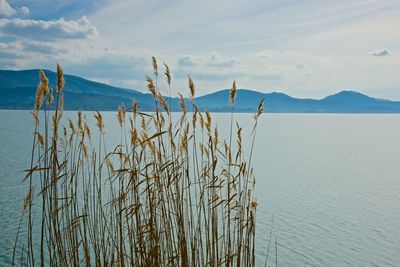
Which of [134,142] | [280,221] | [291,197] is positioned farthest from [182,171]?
[291,197]

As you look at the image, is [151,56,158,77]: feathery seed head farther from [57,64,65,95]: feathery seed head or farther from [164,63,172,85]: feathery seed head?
[57,64,65,95]: feathery seed head

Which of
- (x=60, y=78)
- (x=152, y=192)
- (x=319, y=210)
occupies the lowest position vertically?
(x=319, y=210)

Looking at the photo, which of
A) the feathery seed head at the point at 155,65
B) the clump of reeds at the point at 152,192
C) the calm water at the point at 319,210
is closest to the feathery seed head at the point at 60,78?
the clump of reeds at the point at 152,192

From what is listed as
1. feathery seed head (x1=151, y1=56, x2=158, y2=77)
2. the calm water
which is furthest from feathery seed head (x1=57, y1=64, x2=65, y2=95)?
the calm water

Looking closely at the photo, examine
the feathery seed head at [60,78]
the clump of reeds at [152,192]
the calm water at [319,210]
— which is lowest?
the calm water at [319,210]

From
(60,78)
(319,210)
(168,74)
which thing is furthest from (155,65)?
(319,210)

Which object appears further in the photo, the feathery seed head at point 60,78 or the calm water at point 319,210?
the calm water at point 319,210

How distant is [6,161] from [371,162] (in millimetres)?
24480

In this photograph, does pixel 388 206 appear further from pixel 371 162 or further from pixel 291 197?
pixel 371 162

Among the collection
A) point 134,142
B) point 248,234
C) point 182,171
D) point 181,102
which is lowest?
point 248,234

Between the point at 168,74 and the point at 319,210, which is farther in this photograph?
the point at 319,210

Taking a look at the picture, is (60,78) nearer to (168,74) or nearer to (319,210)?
(168,74)

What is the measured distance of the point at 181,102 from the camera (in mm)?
3553

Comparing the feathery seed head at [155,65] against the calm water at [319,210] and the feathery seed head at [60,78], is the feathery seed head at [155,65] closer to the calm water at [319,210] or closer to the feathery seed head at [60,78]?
the feathery seed head at [60,78]
